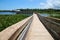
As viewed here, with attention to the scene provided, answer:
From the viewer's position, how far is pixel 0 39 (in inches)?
256

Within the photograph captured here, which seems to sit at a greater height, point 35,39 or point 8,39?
point 8,39

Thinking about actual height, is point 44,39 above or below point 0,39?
below

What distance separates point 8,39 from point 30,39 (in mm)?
3151

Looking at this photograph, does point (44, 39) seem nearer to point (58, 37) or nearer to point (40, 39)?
point (40, 39)

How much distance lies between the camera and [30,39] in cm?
977

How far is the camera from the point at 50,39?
9.54m

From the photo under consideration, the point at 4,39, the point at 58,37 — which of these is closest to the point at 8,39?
the point at 4,39

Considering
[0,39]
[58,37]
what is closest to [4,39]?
[0,39]

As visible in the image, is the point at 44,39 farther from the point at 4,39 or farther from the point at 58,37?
the point at 4,39

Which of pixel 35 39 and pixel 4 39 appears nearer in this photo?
pixel 4 39

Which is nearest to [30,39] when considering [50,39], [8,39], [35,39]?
[35,39]

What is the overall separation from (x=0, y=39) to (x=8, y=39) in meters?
0.39

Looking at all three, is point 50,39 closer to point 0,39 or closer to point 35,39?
point 35,39

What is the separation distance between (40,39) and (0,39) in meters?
3.77
